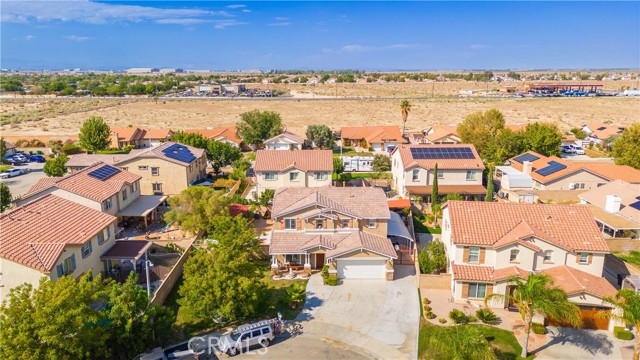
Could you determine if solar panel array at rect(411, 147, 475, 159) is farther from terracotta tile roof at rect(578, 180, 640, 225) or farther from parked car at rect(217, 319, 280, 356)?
parked car at rect(217, 319, 280, 356)

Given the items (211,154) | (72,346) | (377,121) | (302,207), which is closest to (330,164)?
(302,207)

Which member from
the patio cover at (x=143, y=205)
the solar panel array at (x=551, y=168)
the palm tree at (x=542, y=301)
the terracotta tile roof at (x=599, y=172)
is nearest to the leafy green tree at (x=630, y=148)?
the terracotta tile roof at (x=599, y=172)

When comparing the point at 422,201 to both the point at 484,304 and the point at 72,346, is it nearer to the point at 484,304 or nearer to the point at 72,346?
the point at 484,304

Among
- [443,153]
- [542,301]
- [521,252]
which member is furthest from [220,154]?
[542,301]

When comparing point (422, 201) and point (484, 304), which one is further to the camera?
point (422, 201)

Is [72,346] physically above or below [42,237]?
below

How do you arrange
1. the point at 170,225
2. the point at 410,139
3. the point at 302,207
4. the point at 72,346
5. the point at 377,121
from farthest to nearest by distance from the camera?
the point at 377,121 < the point at 410,139 < the point at 170,225 < the point at 302,207 < the point at 72,346

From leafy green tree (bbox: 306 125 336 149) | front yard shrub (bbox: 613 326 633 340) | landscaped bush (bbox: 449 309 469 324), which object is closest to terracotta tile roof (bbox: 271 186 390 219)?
landscaped bush (bbox: 449 309 469 324)
